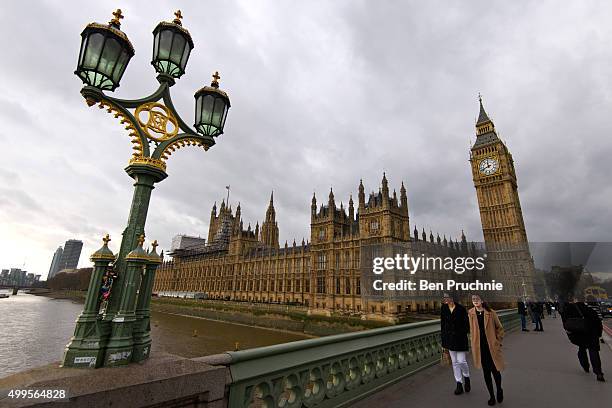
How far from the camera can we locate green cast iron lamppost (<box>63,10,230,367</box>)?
2811mm

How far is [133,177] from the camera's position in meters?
3.62

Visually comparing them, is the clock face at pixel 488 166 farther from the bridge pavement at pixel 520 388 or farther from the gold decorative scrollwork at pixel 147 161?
the gold decorative scrollwork at pixel 147 161

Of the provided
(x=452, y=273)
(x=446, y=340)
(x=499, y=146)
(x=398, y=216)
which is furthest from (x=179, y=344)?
(x=499, y=146)

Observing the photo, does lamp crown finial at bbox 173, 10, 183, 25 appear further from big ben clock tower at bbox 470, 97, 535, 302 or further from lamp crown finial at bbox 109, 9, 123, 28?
big ben clock tower at bbox 470, 97, 535, 302

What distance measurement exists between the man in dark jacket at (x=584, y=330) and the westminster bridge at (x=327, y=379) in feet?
1.35

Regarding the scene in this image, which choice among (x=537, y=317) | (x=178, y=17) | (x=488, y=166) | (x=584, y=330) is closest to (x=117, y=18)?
(x=178, y=17)

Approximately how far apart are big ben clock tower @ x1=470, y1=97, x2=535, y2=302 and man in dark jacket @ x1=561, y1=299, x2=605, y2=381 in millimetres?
49913

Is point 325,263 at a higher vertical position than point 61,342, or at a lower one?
higher

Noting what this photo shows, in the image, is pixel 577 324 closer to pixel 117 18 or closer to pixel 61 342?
pixel 117 18

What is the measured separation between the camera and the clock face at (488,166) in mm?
61938

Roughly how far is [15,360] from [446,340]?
2939 cm

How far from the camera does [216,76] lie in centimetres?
479

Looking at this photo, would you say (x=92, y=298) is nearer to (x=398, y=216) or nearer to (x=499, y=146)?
(x=398, y=216)

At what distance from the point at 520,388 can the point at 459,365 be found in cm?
135
